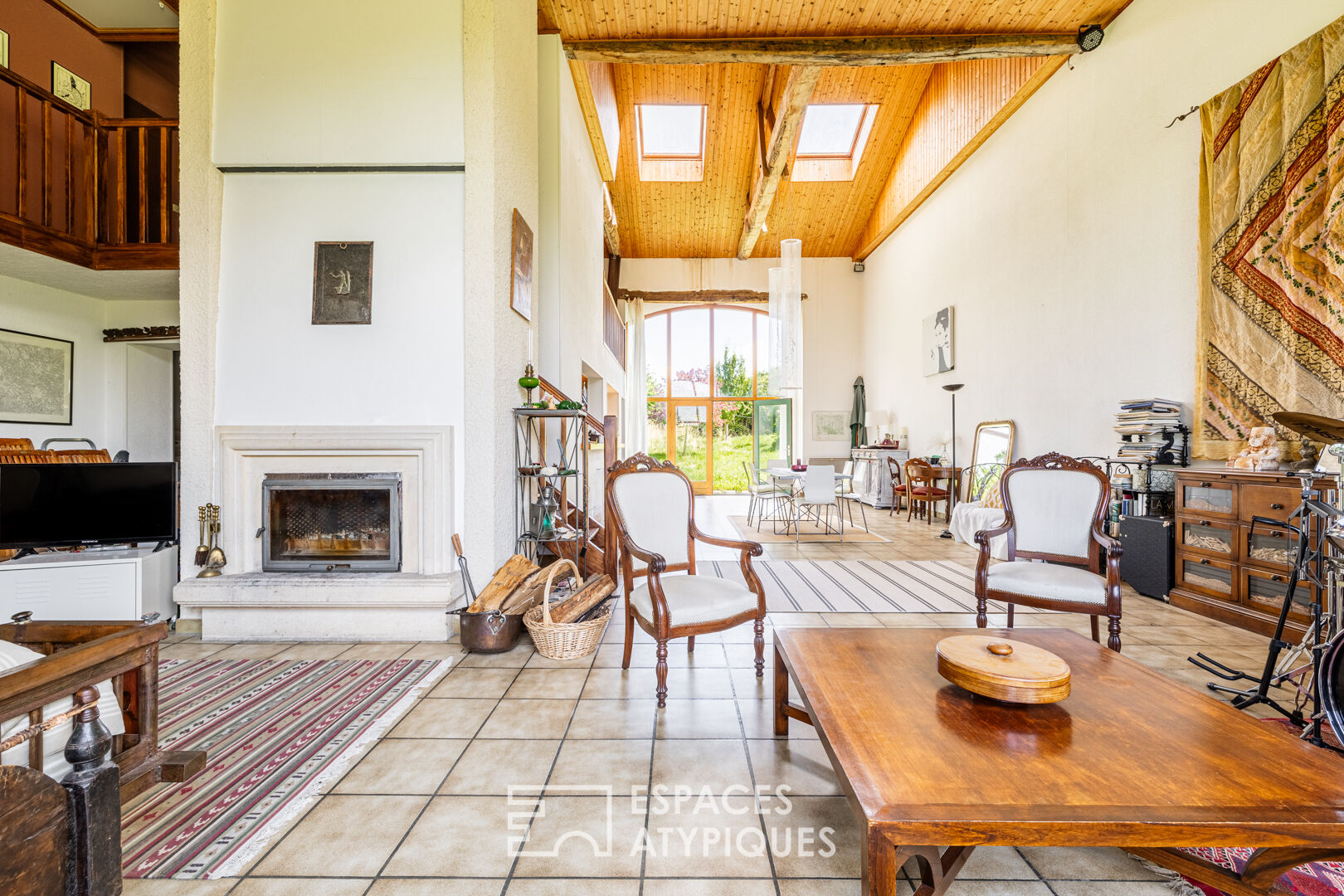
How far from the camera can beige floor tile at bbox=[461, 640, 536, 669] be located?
2713 mm

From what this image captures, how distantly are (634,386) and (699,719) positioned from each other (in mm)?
9310

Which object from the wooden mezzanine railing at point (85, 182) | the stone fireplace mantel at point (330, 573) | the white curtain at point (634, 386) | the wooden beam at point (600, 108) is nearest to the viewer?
the stone fireplace mantel at point (330, 573)

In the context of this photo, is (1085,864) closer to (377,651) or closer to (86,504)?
(377,651)

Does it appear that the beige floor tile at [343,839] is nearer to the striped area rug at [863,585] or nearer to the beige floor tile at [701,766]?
the beige floor tile at [701,766]

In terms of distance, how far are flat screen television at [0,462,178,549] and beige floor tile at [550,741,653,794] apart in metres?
2.81

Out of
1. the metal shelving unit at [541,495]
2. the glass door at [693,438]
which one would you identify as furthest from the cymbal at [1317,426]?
the glass door at [693,438]

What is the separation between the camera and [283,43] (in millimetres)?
3137

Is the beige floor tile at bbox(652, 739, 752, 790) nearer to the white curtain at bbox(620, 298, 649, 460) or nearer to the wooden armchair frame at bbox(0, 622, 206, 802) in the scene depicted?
the wooden armchair frame at bbox(0, 622, 206, 802)

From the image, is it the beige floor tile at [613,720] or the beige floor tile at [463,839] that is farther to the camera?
the beige floor tile at [613,720]

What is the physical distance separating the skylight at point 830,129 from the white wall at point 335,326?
24.2 feet

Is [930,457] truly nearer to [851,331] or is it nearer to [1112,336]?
[1112,336]

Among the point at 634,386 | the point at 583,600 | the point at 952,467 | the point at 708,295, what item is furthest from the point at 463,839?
the point at 708,295

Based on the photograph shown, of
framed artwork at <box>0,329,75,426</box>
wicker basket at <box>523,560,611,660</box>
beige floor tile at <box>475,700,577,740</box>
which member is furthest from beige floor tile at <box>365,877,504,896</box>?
framed artwork at <box>0,329,75,426</box>

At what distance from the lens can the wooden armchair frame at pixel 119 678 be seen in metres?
1.22
